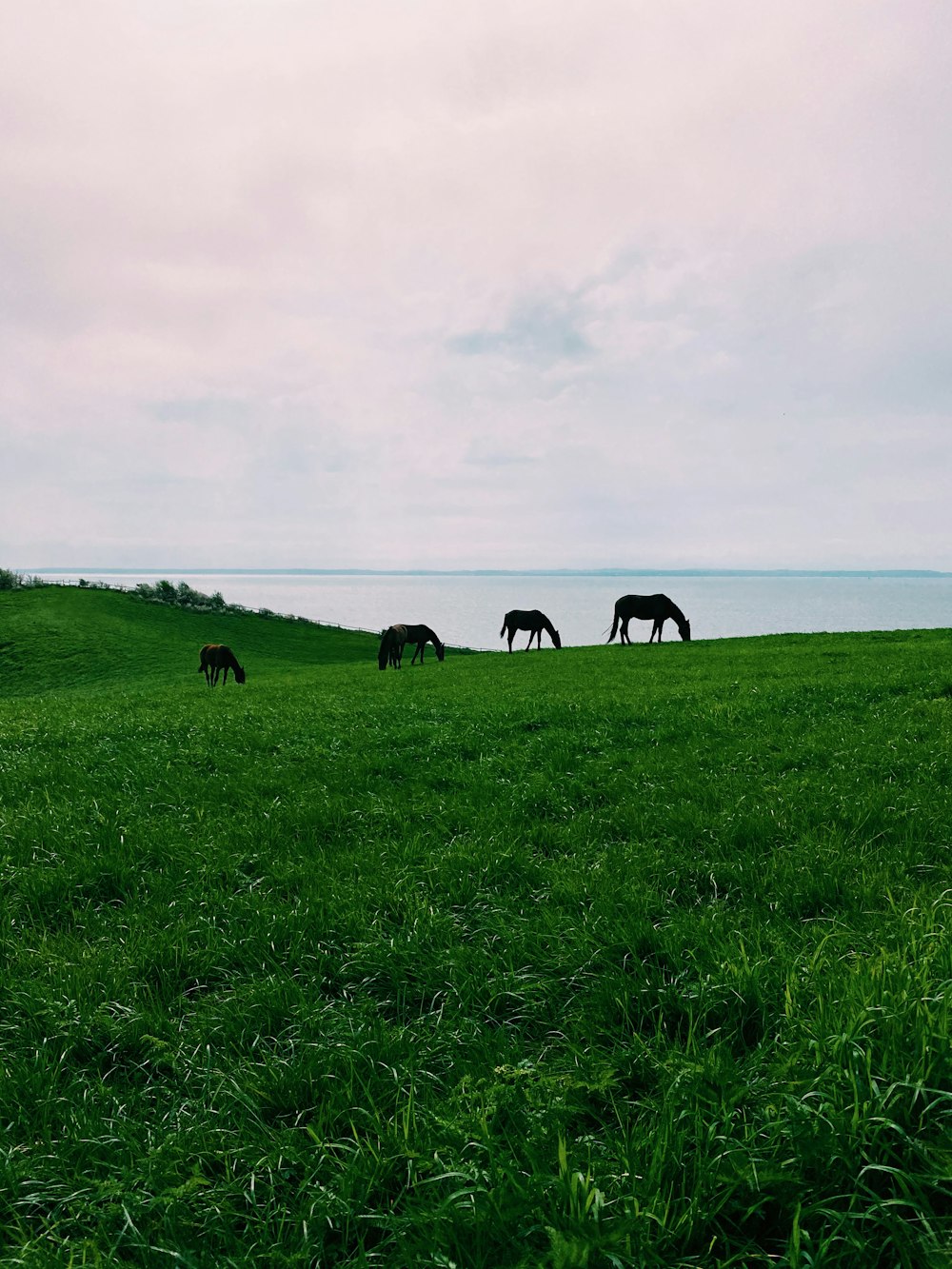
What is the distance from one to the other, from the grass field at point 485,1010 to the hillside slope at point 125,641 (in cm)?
3493

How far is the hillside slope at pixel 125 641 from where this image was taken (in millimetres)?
43125

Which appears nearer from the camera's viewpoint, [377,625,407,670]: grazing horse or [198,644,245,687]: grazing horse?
[198,644,245,687]: grazing horse

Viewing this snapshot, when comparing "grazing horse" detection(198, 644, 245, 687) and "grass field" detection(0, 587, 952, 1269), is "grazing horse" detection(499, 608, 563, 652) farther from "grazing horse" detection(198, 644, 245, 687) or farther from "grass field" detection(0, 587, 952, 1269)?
"grass field" detection(0, 587, 952, 1269)

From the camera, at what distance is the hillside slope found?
4312 centimetres

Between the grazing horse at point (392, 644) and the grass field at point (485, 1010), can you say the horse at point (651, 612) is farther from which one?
the grass field at point (485, 1010)

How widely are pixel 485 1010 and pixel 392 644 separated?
29444 mm

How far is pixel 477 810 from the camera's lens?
6.84 m

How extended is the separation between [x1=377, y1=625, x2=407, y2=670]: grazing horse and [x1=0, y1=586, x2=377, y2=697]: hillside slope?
12.1 metres

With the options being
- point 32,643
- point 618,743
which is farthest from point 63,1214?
point 32,643

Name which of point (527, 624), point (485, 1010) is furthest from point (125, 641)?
point (485, 1010)

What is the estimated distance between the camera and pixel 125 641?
51219mm

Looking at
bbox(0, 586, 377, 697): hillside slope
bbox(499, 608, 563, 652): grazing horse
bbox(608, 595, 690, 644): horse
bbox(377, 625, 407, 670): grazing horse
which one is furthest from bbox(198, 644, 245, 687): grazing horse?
bbox(608, 595, 690, 644): horse

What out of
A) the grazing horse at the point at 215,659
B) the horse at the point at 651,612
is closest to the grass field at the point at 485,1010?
the grazing horse at the point at 215,659

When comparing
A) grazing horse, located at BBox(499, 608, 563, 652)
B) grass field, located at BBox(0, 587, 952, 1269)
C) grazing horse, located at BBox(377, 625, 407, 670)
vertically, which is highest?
grazing horse, located at BBox(499, 608, 563, 652)
